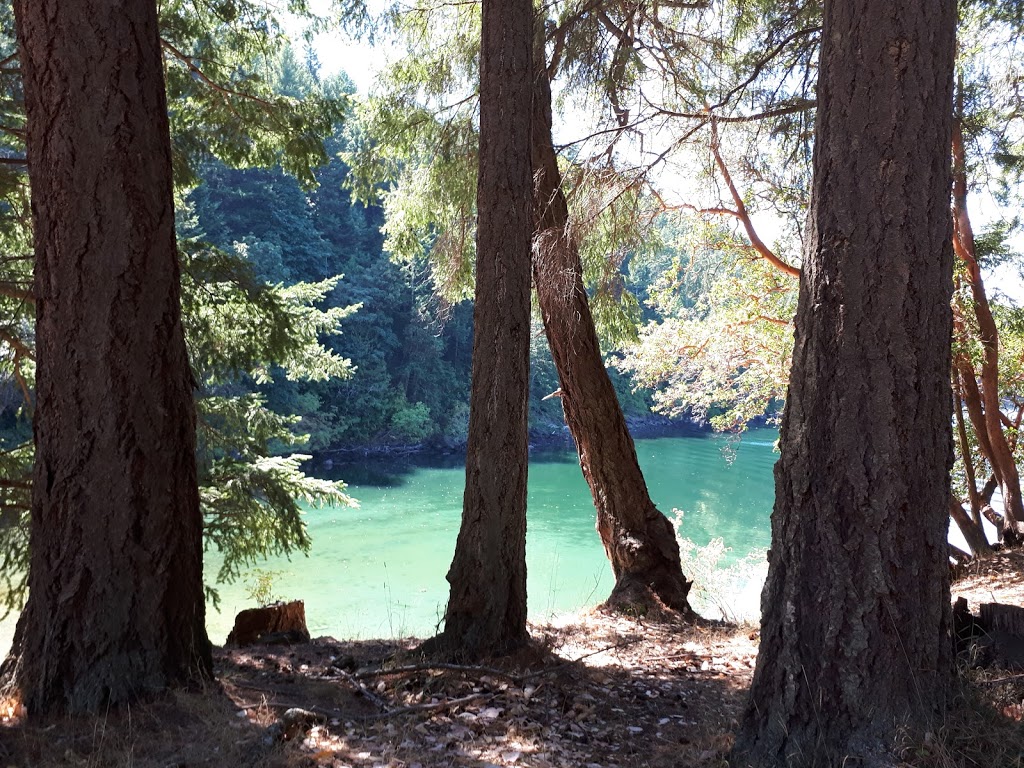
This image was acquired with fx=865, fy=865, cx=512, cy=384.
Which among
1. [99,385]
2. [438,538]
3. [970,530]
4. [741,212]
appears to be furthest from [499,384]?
[438,538]

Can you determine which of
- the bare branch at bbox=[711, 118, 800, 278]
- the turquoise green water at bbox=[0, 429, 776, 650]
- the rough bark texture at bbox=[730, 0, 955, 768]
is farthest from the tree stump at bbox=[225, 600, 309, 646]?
the bare branch at bbox=[711, 118, 800, 278]

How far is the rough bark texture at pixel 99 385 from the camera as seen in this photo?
11.1 ft

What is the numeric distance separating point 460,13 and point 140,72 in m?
Answer: 3.98

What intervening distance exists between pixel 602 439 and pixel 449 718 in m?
3.36

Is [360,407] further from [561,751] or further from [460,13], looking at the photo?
[561,751]

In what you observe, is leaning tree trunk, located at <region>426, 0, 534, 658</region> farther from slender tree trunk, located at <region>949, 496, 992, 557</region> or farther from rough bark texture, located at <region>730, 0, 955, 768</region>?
slender tree trunk, located at <region>949, 496, 992, 557</region>

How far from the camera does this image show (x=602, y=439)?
6.61 metres

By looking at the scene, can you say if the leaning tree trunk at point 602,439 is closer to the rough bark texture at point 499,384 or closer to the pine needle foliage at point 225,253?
the pine needle foliage at point 225,253

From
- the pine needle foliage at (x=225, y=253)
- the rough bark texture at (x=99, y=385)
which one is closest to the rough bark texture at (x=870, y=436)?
the rough bark texture at (x=99, y=385)

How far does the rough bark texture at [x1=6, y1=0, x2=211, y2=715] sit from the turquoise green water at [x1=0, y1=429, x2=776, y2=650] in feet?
13.8

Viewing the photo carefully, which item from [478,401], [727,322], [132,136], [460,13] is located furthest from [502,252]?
[727,322]

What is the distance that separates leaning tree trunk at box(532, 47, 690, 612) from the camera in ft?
21.2

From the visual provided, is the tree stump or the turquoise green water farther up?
the tree stump

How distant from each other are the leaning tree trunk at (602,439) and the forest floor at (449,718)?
168 centimetres
